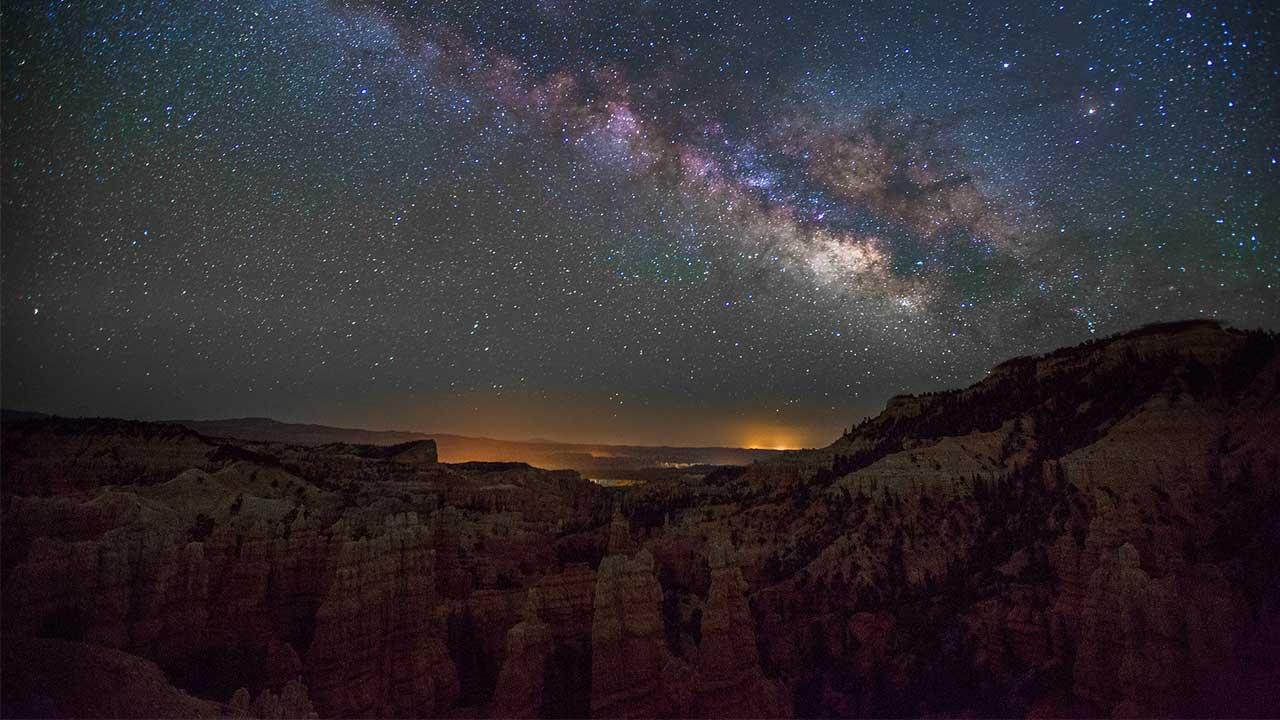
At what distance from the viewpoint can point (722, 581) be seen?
3644 centimetres

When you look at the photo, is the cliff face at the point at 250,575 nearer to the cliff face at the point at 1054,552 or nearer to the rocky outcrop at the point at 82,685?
the rocky outcrop at the point at 82,685

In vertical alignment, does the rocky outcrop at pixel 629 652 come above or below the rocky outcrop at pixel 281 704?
below

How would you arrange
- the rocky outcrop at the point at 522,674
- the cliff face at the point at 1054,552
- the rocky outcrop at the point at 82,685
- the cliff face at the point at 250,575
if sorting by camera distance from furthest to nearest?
the rocky outcrop at the point at 522,674 < the cliff face at the point at 1054,552 < the cliff face at the point at 250,575 < the rocky outcrop at the point at 82,685

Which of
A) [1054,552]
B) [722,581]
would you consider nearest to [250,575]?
[722,581]

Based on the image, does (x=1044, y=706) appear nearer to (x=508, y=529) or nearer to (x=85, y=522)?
(x=508, y=529)

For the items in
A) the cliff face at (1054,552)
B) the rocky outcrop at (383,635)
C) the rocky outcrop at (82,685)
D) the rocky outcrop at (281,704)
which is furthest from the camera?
the rocky outcrop at (383,635)

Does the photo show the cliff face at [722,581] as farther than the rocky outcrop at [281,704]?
Yes

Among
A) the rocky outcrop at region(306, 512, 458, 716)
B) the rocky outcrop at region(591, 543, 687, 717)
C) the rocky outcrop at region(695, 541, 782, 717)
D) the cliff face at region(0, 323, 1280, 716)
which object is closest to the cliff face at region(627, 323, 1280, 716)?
the cliff face at region(0, 323, 1280, 716)

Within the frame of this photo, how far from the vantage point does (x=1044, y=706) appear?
3244 cm

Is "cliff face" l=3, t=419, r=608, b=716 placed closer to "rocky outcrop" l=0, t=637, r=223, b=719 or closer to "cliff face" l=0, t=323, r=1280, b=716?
"cliff face" l=0, t=323, r=1280, b=716

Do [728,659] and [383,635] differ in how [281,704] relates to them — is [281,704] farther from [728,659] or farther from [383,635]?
[728,659]

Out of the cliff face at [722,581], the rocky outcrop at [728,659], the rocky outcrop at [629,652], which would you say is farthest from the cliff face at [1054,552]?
the rocky outcrop at [629,652]

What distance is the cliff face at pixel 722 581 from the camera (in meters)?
25.7

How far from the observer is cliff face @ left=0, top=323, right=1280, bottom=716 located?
2566cm
